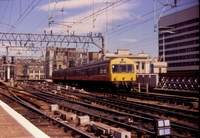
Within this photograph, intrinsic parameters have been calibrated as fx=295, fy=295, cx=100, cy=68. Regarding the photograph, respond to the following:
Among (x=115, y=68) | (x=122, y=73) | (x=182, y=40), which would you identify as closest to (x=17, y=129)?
(x=115, y=68)

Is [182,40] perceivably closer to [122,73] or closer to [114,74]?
[122,73]

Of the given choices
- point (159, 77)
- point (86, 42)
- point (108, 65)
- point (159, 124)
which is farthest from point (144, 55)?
point (159, 124)

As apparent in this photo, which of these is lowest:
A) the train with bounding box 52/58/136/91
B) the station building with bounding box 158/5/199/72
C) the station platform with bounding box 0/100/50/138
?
the station platform with bounding box 0/100/50/138

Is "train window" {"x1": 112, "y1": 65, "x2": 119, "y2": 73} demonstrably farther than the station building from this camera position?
No

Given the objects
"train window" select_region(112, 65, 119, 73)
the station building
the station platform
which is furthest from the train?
the station building

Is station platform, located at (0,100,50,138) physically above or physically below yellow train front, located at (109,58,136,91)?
below

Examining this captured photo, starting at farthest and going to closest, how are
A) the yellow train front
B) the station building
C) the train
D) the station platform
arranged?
the station building < the train < the yellow train front < the station platform

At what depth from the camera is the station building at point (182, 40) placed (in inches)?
3179

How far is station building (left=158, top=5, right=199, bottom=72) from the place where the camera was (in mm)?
80750

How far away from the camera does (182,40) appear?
86.9 meters

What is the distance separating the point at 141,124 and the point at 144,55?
253ft

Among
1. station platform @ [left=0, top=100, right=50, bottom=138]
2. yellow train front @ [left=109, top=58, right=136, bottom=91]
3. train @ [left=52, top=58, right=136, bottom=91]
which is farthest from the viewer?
train @ [left=52, top=58, right=136, bottom=91]

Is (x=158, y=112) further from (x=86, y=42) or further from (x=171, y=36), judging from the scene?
(x=171, y=36)

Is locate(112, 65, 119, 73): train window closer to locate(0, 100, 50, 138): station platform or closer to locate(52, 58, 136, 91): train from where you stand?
locate(52, 58, 136, 91): train
